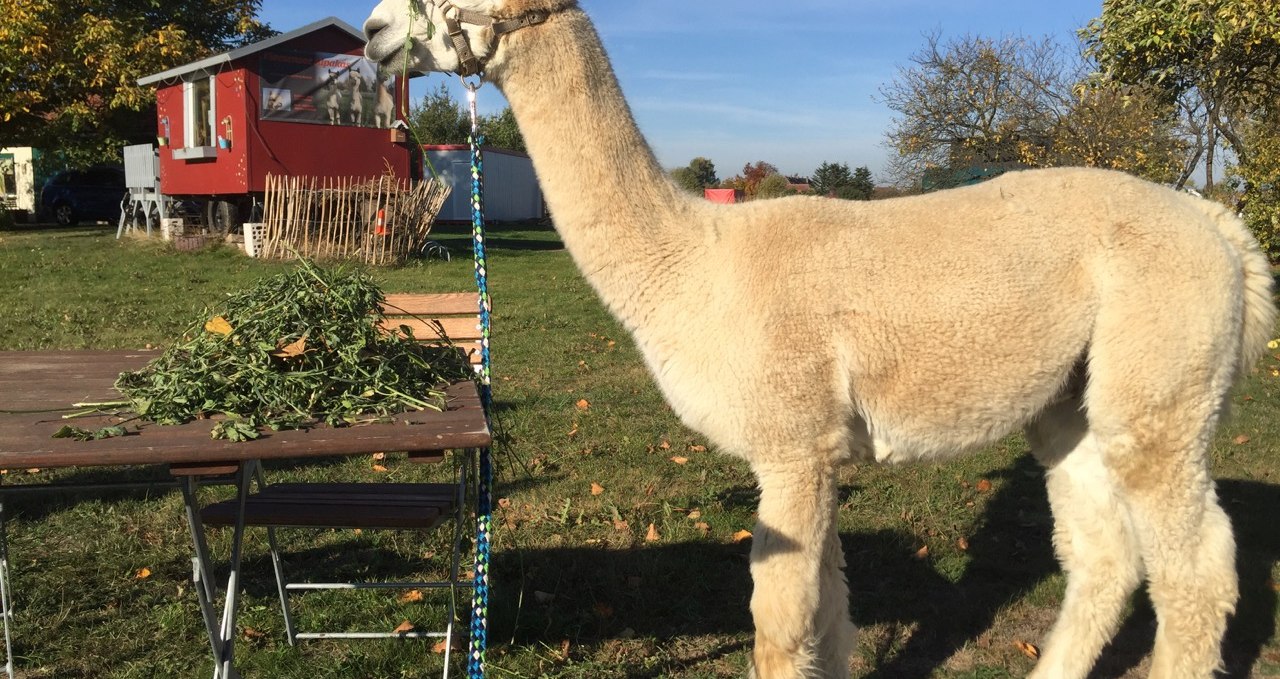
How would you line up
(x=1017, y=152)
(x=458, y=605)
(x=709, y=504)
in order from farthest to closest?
(x=1017, y=152)
(x=709, y=504)
(x=458, y=605)

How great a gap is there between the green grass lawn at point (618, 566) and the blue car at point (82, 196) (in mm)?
26318

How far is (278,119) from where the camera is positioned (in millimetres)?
19234

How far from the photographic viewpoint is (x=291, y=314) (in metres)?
3.25

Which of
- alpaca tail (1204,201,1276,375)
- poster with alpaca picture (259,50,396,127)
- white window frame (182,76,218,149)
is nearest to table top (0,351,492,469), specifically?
alpaca tail (1204,201,1276,375)

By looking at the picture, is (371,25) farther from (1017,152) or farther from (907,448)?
(1017,152)

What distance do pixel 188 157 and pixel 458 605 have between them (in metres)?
18.9

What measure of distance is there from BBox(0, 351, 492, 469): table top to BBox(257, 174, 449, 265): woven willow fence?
13.6 metres

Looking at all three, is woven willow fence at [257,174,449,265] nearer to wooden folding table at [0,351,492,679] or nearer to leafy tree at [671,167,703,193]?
leafy tree at [671,167,703,193]

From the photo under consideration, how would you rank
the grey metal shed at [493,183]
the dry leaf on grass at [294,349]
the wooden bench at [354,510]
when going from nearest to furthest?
the dry leaf on grass at [294,349], the wooden bench at [354,510], the grey metal shed at [493,183]

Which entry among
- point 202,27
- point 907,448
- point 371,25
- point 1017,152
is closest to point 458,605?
point 907,448

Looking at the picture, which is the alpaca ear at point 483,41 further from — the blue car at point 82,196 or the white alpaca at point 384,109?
the blue car at point 82,196

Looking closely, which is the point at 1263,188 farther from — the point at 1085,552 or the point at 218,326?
the point at 218,326

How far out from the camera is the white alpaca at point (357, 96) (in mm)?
20016

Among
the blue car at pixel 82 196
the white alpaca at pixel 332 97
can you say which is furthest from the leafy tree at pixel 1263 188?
the blue car at pixel 82 196
